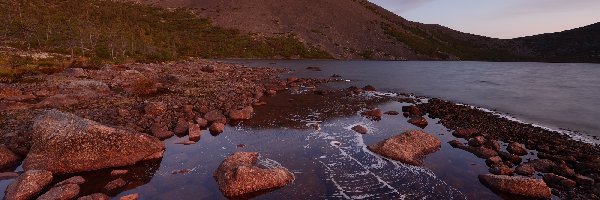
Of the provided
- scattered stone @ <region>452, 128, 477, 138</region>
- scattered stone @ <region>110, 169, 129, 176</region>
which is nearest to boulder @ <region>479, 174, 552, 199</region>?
scattered stone @ <region>452, 128, 477, 138</region>

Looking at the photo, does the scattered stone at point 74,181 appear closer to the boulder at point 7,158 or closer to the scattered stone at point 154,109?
the boulder at point 7,158

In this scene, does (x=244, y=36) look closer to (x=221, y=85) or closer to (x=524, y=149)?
(x=221, y=85)

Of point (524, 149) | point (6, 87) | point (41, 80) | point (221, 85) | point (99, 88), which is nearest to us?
point (524, 149)

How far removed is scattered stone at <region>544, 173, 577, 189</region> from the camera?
16539 mm

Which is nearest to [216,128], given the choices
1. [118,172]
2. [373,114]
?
[118,172]

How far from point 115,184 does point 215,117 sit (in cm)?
1190

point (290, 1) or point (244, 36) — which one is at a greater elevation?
point (290, 1)

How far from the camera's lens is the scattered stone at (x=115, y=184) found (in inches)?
608

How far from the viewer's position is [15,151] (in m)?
18.5

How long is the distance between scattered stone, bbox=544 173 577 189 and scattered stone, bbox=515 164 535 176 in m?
0.75

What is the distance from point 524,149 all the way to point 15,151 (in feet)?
91.3

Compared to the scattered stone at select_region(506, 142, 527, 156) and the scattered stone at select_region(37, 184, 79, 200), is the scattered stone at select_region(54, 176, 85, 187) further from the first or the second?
the scattered stone at select_region(506, 142, 527, 156)

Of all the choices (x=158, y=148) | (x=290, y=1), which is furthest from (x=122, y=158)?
(x=290, y=1)

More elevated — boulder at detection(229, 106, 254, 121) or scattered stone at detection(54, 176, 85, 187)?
boulder at detection(229, 106, 254, 121)
